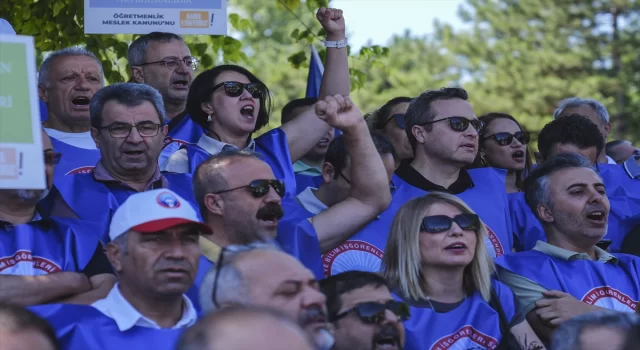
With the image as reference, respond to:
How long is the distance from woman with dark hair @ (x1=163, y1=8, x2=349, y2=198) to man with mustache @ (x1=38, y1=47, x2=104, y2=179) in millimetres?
598

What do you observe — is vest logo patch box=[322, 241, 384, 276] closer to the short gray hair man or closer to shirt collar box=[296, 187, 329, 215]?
shirt collar box=[296, 187, 329, 215]

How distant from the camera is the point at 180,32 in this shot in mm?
7555

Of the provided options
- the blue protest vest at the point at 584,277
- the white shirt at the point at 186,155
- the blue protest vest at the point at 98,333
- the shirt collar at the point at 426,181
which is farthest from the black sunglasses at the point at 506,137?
the blue protest vest at the point at 98,333

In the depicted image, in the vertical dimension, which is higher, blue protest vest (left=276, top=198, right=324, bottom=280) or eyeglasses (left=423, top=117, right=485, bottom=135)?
eyeglasses (left=423, top=117, right=485, bottom=135)

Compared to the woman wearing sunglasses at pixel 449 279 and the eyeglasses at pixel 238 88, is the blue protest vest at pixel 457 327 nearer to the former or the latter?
the woman wearing sunglasses at pixel 449 279

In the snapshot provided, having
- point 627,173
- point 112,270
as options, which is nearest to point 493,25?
point 627,173

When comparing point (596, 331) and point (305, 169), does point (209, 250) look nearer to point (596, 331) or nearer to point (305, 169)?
point (596, 331)

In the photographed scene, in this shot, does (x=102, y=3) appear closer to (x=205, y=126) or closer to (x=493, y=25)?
(x=205, y=126)

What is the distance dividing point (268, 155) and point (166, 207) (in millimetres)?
2113

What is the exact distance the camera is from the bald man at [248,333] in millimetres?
2674

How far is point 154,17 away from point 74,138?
1.07 m

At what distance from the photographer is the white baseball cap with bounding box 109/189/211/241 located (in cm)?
467

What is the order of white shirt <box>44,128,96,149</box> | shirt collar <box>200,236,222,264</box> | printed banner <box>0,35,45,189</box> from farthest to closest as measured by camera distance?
white shirt <box>44,128,96,149</box>
shirt collar <box>200,236,222,264</box>
printed banner <box>0,35,45,189</box>

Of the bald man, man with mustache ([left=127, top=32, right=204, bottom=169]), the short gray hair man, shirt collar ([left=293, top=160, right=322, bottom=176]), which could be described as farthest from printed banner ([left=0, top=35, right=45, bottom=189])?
shirt collar ([left=293, top=160, right=322, bottom=176])
